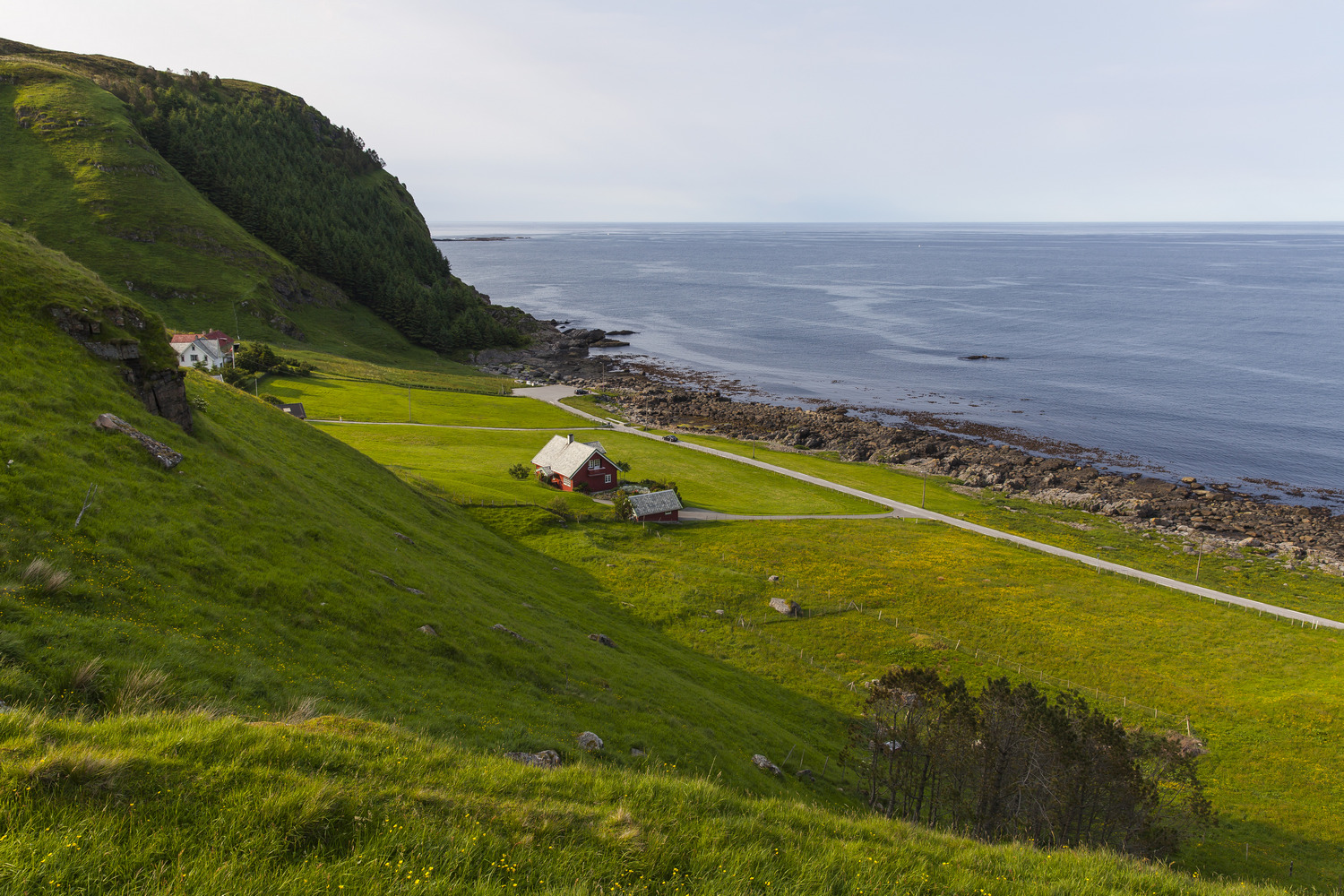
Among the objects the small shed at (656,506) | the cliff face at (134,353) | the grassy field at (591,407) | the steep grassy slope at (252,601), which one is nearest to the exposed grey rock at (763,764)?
the steep grassy slope at (252,601)

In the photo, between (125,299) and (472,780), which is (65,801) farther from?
(125,299)

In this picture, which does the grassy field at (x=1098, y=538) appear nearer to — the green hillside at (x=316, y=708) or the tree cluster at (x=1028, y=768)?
the tree cluster at (x=1028, y=768)

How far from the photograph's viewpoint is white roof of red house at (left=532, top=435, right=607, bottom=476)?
244ft

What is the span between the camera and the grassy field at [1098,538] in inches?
2458

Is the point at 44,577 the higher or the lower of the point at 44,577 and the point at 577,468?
the higher

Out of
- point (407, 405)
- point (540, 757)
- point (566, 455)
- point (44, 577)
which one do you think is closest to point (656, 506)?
point (566, 455)

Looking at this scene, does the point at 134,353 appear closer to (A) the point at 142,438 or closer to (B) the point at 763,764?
(A) the point at 142,438

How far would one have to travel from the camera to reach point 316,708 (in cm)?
1523

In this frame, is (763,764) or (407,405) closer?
(763,764)

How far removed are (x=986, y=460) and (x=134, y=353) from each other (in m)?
99.2

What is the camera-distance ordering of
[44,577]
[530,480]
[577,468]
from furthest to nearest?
[530,480] → [577,468] → [44,577]

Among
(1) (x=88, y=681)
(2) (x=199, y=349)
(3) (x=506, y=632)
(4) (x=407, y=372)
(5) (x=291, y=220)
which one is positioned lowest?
(3) (x=506, y=632)

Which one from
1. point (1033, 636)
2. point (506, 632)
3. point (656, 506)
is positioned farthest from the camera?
point (656, 506)

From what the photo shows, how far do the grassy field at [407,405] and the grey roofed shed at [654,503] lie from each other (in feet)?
129
